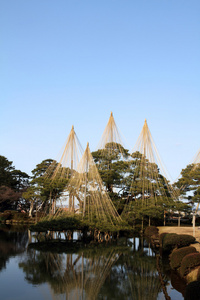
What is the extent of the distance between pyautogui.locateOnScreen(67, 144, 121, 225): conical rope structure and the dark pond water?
496cm

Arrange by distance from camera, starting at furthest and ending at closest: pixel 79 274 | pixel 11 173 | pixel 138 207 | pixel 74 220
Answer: pixel 11 173
pixel 138 207
pixel 74 220
pixel 79 274

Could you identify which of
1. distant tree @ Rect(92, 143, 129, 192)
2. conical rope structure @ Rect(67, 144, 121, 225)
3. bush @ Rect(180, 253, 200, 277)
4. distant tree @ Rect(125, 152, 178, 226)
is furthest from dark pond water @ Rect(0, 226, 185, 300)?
distant tree @ Rect(92, 143, 129, 192)

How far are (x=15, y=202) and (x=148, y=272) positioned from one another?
35.3 metres

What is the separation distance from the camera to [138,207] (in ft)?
82.6

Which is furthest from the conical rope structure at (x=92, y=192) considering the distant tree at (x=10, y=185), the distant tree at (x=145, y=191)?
the distant tree at (x=10, y=185)

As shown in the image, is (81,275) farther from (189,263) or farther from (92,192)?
(92,192)

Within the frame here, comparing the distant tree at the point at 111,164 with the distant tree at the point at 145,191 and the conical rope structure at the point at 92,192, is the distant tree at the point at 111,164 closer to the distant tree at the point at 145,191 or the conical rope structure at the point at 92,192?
the distant tree at the point at 145,191

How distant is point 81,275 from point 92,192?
1093 centimetres

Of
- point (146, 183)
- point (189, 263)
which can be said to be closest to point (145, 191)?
point (146, 183)

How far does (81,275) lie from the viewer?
10.5 m

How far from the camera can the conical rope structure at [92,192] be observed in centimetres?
2078

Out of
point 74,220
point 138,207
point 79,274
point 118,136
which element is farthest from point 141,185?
point 79,274

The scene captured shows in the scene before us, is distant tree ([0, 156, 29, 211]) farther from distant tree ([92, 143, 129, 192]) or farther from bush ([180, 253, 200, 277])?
bush ([180, 253, 200, 277])

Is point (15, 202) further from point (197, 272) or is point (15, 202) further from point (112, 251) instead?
point (197, 272)
